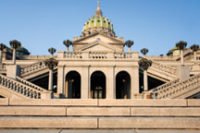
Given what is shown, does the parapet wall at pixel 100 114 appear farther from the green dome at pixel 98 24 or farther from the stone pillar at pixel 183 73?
the green dome at pixel 98 24

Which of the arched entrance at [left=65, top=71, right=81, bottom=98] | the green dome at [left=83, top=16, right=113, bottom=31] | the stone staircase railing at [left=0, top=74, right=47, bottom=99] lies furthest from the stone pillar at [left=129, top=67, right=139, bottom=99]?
the green dome at [left=83, top=16, right=113, bottom=31]

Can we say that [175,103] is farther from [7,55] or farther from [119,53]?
[7,55]

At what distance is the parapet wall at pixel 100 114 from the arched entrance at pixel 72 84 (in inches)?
714

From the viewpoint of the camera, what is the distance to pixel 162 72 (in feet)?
84.0

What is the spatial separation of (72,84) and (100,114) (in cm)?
2314

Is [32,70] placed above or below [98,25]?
below

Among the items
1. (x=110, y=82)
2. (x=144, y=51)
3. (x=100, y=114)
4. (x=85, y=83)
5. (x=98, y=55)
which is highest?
(x=144, y=51)

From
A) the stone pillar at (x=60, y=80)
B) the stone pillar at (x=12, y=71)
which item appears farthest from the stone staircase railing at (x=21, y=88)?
the stone pillar at (x=60, y=80)

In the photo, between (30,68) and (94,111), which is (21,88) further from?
(94,111)

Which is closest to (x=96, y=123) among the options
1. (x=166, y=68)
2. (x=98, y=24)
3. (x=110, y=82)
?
(x=110, y=82)

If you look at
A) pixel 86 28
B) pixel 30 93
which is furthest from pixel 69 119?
pixel 86 28

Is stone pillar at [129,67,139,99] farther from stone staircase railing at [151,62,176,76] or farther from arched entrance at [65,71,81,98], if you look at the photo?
arched entrance at [65,71,81,98]

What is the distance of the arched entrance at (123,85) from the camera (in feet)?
96.1

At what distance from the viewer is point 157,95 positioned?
19.1 meters
